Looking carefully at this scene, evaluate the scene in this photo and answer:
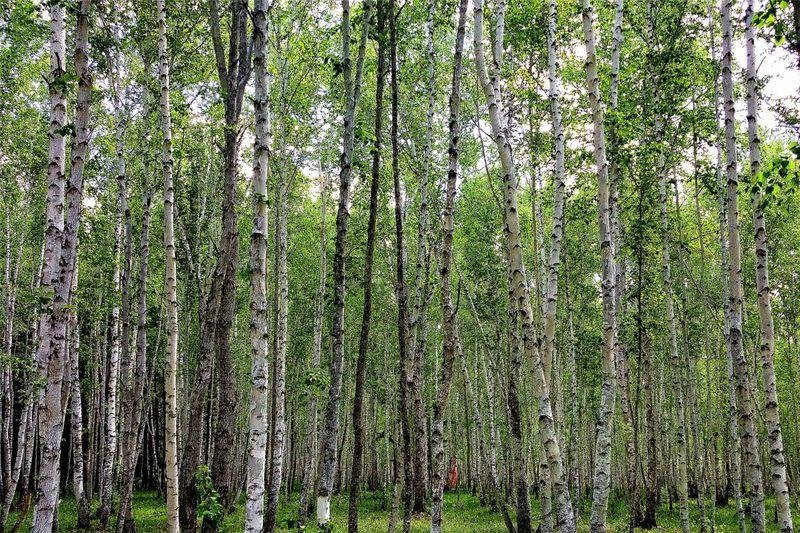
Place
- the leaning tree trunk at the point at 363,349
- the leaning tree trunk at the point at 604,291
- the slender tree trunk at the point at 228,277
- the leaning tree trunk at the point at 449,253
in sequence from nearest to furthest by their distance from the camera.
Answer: the leaning tree trunk at the point at 604,291 < the slender tree trunk at the point at 228,277 < the leaning tree trunk at the point at 449,253 < the leaning tree trunk at the point at 363,349

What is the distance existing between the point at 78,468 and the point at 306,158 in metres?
11.2

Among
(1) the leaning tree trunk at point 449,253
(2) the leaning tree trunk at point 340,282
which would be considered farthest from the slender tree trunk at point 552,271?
(2) the leaning tree trunk at point 340,282

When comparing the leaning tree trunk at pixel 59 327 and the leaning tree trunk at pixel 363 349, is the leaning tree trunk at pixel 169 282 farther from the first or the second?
the leaning tree trunk at pixel 363 349

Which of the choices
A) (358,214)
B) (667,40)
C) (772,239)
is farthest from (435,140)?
(772,239)

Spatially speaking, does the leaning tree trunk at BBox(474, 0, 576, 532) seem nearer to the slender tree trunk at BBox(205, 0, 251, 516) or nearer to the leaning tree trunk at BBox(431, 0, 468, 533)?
the leaning tree trunk at BBox(431, 0, 468, 533)

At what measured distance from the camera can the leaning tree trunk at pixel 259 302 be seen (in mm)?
6449

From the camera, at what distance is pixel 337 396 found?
8.61 meters

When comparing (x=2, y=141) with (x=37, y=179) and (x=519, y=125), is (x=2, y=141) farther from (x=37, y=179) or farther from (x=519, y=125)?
(x=519, y=125)

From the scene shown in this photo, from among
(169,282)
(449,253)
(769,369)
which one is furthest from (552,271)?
(169,282)

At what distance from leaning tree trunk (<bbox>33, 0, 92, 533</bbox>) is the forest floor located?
28.4ft

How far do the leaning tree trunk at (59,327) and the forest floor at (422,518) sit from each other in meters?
8.67

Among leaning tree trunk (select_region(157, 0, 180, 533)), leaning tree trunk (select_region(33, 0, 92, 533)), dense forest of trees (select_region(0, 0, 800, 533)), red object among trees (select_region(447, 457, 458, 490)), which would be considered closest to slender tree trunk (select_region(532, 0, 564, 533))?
dense forest of trees (select_region(0, 0, 800, 533))

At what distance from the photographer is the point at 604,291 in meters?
8.20

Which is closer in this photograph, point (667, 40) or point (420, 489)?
point (667, 40)
